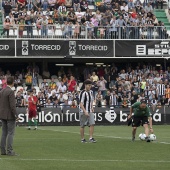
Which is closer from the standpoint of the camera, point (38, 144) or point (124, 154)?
point (124, 154)

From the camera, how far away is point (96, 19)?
44.0 m

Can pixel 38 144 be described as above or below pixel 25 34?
below

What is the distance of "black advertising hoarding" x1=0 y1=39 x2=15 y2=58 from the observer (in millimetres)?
43150

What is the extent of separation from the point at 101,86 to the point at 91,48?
102 inches

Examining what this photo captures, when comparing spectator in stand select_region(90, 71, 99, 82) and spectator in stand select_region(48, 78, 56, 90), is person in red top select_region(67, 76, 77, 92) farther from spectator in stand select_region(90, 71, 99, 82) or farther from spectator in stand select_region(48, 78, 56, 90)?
spectator in stand select_region(90, 71, 99, 82)

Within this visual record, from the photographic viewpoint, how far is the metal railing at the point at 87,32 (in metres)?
43.2

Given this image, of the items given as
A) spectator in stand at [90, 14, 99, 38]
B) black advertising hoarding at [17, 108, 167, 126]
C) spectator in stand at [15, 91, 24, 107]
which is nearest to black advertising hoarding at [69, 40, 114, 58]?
spectator in stand at [90, 14, 99, 38]

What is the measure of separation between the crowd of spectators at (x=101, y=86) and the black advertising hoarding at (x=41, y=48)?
137 centimetres

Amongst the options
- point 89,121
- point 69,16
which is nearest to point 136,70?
point 69,16

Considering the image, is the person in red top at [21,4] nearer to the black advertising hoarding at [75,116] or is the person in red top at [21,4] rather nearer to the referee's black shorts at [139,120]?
the black advertising hoarding at [75,116]

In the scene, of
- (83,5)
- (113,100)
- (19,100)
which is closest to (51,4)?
(83,5)

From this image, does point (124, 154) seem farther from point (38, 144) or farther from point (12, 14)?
point (12, 14)

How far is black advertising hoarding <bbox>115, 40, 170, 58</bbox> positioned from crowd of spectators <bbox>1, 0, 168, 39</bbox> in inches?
14.1

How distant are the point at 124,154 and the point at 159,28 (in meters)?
26.6
